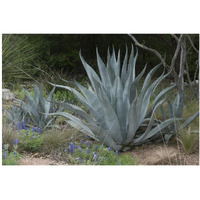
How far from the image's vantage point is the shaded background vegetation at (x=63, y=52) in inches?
169

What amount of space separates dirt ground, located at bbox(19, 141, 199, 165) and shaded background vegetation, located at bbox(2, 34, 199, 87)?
1504mm

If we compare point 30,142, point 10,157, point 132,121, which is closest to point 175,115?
point 132,121

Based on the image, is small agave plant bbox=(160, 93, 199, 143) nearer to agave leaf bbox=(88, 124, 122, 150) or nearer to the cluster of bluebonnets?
the cluster of bluebonnets

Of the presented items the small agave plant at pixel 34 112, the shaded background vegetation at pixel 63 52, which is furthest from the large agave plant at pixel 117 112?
the shaded background vegetation at pixel 63 52

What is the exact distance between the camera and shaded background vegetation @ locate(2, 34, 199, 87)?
4.28 m

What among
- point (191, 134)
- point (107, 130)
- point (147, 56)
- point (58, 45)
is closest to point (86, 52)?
point (58, 45)

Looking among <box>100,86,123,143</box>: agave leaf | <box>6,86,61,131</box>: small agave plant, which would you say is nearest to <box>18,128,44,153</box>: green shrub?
<box>6,86,61,131</box>: small agave plant

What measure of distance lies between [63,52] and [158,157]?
2696 mm

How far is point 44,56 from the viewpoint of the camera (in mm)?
5090

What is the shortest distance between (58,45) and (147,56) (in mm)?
1489

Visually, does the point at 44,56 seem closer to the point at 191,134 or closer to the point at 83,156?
the point at 83,156

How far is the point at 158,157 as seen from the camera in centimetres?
281

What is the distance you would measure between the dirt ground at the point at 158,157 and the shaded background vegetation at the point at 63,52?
150 centimetres

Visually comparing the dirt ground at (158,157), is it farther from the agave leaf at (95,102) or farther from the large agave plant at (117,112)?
the agave leaf at (95,102)
